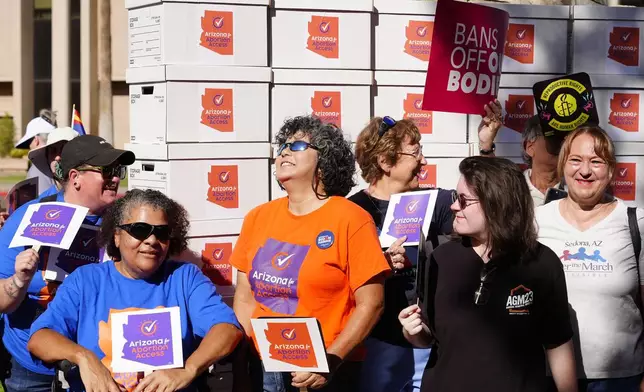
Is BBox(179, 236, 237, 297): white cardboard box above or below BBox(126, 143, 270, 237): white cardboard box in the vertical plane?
below

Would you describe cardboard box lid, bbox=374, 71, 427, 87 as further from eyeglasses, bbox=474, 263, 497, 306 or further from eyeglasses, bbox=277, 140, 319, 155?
eyeglasses, bbox=474, 263, 497, 306

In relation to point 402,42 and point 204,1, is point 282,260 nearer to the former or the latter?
point 204,1

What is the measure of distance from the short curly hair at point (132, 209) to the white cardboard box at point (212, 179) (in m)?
1.03

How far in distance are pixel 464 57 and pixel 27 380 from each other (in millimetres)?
2924

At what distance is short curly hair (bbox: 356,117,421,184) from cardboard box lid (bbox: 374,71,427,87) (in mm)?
980

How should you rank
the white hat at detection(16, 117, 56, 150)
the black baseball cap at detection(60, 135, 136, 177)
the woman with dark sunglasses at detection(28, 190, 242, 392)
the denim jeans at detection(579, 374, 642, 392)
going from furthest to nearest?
the white hat at detection(16, 117, 56, 150) < the black baseball cap at detection(60, 135, 136, 177) < the denim jeans at detection(579, 374, 642, 392) < the woman with dark sunglasses at detection(28, 190, 242, 392)

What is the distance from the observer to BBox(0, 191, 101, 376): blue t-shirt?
4.53 m

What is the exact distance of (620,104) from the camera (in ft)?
20.6

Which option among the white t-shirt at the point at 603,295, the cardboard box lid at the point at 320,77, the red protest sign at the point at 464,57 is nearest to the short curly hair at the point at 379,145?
the red protest sign at the point at 464,57

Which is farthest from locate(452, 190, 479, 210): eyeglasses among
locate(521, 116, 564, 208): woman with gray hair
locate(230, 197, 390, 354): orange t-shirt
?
locate(521, 116, 564, 208): woman with gray hair

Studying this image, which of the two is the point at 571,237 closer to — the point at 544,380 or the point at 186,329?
the point at 544,380

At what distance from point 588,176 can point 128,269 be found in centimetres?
209

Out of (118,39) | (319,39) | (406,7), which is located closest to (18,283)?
(319,39)

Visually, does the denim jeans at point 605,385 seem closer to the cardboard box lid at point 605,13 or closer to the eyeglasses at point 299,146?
the eyeglasses at point 299,146
